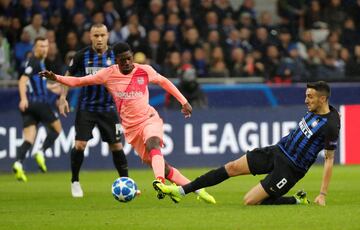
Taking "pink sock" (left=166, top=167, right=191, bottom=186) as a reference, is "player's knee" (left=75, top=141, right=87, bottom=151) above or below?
above

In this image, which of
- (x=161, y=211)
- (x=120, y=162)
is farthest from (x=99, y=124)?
(x=161, y=211)

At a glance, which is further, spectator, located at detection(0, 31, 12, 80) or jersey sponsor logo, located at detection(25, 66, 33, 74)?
spectator, located at detection(0, 31, 12, 80)

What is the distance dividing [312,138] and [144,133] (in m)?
2.09

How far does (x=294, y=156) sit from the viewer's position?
35.8 feet

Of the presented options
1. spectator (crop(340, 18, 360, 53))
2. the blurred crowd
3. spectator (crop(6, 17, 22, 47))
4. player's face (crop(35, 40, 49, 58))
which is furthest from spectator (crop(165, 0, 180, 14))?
player's face (crop(35, 40, 49, 58))

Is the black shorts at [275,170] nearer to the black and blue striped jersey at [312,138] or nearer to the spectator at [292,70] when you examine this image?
the black and blue striped jersey at [312,138]

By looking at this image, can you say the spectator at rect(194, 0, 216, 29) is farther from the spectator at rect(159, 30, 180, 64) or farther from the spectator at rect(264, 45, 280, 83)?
the spectator at rect(264, 45, 280, 83)

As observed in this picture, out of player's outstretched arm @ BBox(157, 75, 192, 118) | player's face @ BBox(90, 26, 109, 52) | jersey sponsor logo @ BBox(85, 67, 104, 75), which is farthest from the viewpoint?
jersey sponsor logo @ BBox(85, 67, 104, 75)

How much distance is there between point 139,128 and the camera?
11.8 metres

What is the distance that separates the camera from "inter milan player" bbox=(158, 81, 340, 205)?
1075 centimetres

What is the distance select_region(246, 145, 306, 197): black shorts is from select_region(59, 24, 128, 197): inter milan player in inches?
117

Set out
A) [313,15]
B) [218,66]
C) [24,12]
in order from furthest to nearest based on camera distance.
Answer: [313,15] < [24,12] < [218,66]

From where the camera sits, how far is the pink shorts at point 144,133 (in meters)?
11.7

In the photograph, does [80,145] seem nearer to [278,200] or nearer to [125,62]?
[125,62]
